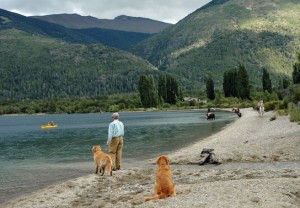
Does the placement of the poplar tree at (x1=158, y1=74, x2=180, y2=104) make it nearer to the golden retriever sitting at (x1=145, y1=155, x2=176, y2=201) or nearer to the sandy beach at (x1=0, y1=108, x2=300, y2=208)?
the sandy beach at (x1=0, y1=108, x2=300, y2=208)

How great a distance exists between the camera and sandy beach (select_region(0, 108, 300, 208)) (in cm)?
1321

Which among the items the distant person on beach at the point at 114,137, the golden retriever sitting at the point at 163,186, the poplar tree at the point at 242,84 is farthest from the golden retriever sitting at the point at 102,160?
the poplar tree at the point at 242,84

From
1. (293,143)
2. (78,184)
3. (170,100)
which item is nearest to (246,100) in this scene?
(170,100)

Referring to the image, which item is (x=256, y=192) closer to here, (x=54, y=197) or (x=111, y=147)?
(x=54, y=197)

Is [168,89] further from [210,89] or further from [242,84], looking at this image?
[242,84]

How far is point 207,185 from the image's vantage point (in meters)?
15.7

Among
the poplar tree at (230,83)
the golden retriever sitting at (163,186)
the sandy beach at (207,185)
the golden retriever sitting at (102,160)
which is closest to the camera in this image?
the sandy beach at (207,185)

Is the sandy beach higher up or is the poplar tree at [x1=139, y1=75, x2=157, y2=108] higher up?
the poplar tree at [x1=139, y1=75, x2=157, y2=108]

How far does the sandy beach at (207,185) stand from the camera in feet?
43.3

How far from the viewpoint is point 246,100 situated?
514 feet

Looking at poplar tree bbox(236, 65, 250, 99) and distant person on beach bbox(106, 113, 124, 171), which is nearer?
distant person on beach bbox(106, 113, 124, 171)

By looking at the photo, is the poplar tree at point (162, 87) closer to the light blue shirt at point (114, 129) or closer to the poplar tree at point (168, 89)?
the poplar tree at point (168, 89)

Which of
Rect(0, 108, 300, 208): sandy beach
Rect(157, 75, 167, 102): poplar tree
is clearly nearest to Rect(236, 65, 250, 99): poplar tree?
Rect(157, 75, 167, 102): poplar tree

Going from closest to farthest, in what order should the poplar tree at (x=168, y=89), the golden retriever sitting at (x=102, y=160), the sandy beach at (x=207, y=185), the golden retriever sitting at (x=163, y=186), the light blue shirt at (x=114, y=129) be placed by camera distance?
the sandy beach at (x=207, y=185) < the golden retriever sitting at (x=163, y=186) < the golden retriever sitting at (x=102, y=160) < the light blue shirt at (x=114, y=129) < the poplar tree at (x=168, y=89)
